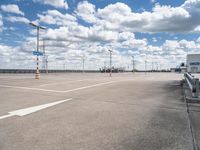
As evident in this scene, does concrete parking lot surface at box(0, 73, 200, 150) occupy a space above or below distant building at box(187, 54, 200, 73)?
below

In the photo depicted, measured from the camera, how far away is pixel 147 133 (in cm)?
421

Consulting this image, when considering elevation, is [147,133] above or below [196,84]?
below

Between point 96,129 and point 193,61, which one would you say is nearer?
point 96,129

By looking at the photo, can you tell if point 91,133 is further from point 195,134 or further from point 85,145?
point 195,134

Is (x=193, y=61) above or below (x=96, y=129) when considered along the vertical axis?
above

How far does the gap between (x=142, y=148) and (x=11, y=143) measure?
239 cm

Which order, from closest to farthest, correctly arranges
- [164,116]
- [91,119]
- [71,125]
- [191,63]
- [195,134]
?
[195,134] < [71,125] < [91,119] < [164,116] < [191,63]

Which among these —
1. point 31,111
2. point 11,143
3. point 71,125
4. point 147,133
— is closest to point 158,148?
point 147,133

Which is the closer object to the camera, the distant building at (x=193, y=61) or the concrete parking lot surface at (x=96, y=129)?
the concrete parking lot surface at (x=96, y=129)

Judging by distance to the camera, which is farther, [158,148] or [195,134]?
[195,134]

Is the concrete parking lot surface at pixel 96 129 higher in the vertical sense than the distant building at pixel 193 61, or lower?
lower

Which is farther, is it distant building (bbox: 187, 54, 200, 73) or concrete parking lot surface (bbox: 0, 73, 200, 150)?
distant building (bbox: 187, 54, 200, 73)

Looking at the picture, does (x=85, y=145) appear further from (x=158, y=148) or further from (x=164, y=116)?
(x=164, y=116)

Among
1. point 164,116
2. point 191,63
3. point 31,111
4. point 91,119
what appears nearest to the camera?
point 91,119
